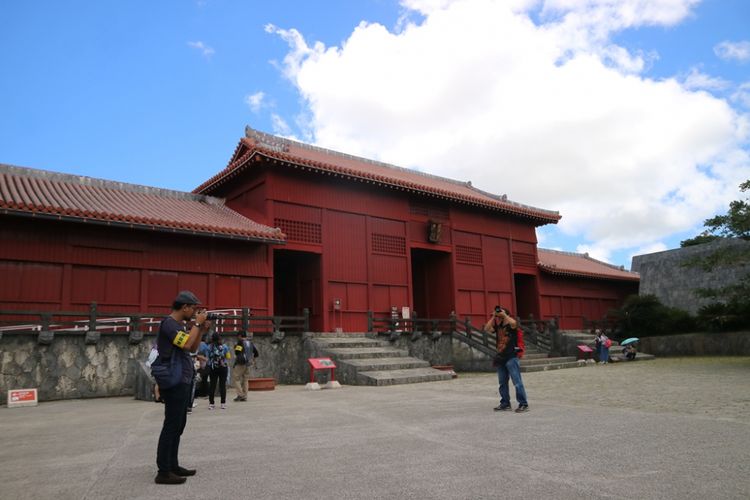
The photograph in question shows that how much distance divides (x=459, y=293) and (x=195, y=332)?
62.7 feet

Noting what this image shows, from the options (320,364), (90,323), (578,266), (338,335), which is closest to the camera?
(90,323)

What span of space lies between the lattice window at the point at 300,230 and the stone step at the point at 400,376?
591cm

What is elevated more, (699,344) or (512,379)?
(512,379)

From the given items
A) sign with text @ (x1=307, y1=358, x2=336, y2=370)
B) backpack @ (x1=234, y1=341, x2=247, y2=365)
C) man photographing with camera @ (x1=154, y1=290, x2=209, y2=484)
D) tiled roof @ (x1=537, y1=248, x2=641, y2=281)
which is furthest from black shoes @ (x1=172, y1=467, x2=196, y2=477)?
tiled roof @ (x1=537, y1=248, x2=641, y2=281)

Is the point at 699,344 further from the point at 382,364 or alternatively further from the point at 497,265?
the point at 382,364

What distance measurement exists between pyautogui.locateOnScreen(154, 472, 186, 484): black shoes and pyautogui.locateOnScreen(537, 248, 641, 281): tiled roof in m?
24.7

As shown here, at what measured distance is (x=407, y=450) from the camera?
5301 millimetres

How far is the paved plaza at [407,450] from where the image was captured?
392cm

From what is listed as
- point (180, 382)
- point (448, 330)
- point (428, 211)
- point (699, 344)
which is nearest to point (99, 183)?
point (428, 211)

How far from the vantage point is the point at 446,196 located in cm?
2158

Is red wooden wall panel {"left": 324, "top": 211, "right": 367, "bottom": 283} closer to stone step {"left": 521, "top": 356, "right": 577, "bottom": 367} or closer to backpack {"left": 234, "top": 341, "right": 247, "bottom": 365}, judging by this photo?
stone step {"left": 521, "top": 356, "right": 577, "bottom": 367}

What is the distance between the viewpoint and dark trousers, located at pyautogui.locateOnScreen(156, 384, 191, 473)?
429 cm

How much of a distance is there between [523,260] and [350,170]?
38.8 feet

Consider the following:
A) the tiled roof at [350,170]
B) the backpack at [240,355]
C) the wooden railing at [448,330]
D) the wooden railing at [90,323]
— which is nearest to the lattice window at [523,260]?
the tiled roof at [350,170]
